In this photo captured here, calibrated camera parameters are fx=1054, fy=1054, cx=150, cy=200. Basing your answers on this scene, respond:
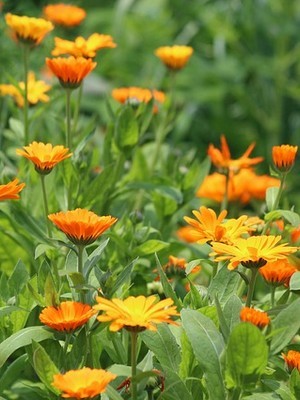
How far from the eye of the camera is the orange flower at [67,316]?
1.13m

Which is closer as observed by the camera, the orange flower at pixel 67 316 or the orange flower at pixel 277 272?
the orange flower at pixel 67 316

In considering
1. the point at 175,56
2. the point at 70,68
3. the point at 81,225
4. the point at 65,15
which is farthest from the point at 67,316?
the point at 65,15

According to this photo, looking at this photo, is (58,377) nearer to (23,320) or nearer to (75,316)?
(75,316)

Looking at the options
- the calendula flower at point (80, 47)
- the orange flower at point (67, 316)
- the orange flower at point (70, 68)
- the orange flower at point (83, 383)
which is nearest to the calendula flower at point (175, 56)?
the calendula flower at point (80, 47)

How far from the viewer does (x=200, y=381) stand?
1.23 metres

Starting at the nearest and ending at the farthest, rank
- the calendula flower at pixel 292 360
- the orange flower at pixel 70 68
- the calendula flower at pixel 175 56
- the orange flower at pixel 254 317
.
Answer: the orange flower at pixel 254 317
the calendula flower at pixel 292 360
the orange flower at pixel 70 68
the calendula flower at pixel 175 56

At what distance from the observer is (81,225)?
1176mm

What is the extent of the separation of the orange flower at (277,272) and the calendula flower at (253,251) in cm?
13

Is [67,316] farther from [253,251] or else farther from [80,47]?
[80,47]

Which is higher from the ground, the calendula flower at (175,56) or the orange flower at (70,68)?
the orange flower at (70,68)

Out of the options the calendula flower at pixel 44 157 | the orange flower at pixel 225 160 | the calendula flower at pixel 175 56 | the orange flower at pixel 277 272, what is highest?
the calendula flower at pixel 44 157

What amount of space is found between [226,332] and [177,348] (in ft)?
0.34

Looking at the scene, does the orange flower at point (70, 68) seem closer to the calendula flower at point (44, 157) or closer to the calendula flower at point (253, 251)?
the calendula flower at point (44, 157)

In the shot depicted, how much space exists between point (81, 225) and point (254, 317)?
0.72ft
